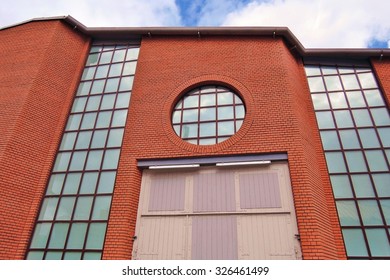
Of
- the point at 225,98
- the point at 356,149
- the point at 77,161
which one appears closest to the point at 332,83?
the point at 356,149

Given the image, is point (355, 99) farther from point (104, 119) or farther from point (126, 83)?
point (104, 119)

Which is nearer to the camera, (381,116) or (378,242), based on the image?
(378,242)

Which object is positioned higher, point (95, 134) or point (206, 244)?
point (95, 134)

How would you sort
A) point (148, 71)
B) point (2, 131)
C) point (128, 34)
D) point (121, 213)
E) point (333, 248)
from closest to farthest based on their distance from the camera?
point (333, 248), point (121, 213), point (2, 131), point (148, 71), point (128, 34)

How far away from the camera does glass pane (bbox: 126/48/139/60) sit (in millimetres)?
9339

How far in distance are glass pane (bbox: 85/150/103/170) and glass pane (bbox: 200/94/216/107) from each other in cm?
326

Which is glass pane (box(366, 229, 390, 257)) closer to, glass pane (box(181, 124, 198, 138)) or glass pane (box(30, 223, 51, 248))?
glass pane (box(181, 124, 198, 138))

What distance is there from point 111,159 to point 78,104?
106 inches

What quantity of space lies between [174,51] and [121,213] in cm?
542

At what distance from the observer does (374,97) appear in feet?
25.6

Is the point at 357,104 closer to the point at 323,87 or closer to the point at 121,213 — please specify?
the point at 323,87

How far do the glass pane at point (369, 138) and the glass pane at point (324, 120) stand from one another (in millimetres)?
758
